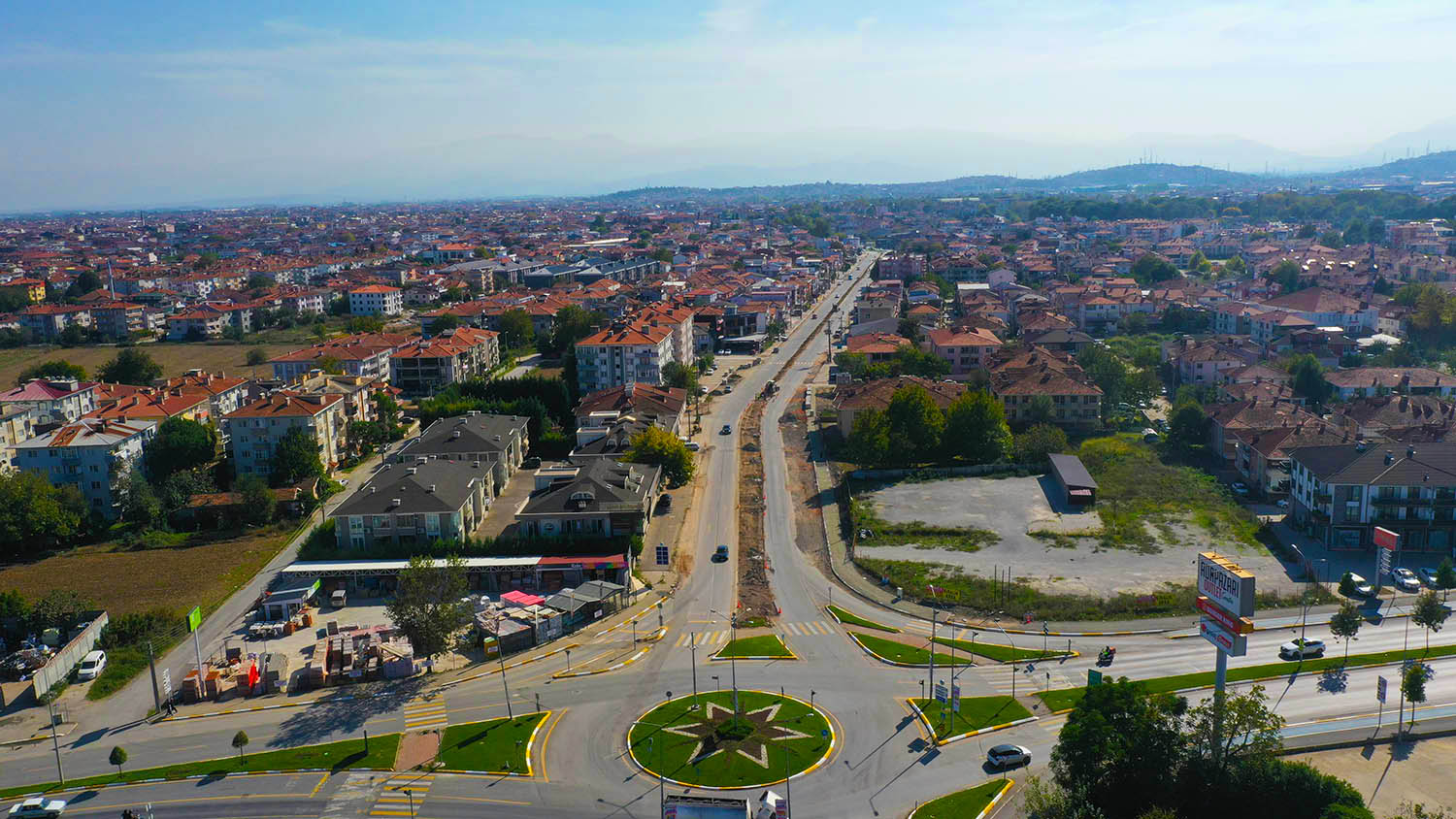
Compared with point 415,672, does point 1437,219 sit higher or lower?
higher

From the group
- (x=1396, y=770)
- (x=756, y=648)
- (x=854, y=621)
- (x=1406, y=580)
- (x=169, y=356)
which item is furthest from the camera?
(x=169, y=356)

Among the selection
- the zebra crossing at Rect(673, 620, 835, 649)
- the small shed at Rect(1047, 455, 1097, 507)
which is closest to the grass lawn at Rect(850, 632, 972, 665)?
the zebra crossing at Rect(673, 620, 835, 649)

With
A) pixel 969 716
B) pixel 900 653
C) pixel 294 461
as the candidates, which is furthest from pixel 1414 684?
pixel 294 461

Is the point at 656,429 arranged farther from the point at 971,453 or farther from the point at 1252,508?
the point at 1252,508

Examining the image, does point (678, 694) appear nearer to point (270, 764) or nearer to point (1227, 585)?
point (270, 764)

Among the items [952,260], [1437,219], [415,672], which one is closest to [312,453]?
[415,672]

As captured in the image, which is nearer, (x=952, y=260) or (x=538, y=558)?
(x=538, y=558)
